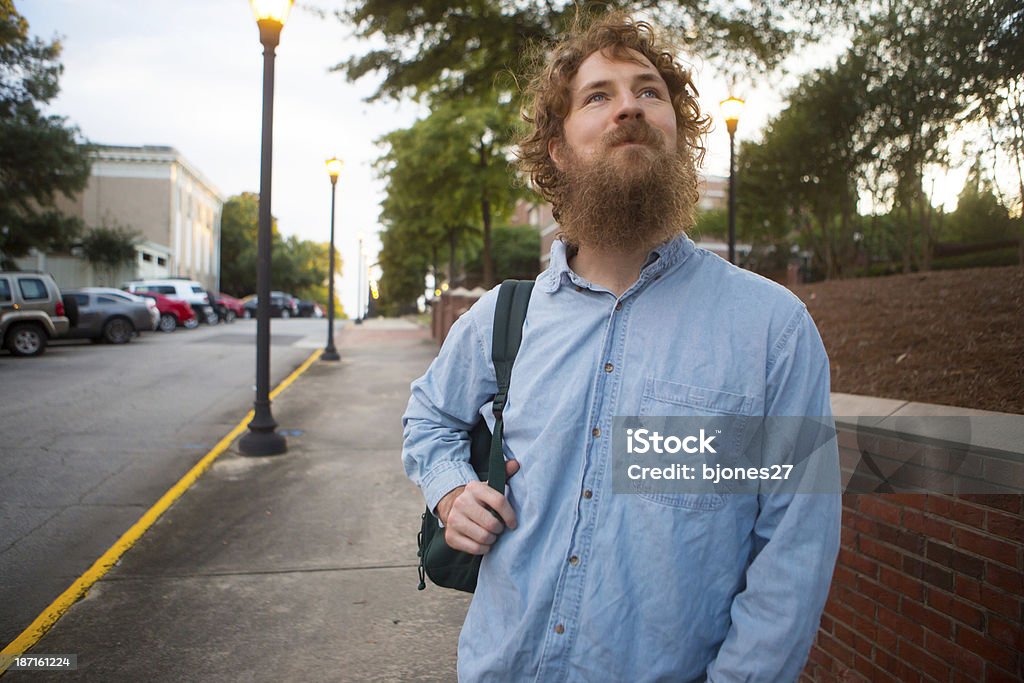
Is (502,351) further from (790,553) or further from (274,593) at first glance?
(274,593)

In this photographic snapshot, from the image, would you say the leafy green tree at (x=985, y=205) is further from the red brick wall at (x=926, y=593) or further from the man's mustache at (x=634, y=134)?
the man's mustache at (x=634, y=134)

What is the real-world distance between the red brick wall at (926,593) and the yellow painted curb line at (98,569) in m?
3.54

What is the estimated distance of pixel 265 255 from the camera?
26.2 feet

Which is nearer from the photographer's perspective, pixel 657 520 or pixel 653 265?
pixel 657 520

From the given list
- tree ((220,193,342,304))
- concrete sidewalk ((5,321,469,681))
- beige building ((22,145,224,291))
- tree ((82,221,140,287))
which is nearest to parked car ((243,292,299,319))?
beige building ((22,145,224,291))

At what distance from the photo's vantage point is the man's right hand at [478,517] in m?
1.68

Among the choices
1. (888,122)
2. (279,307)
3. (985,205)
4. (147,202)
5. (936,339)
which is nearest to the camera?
(985,205)

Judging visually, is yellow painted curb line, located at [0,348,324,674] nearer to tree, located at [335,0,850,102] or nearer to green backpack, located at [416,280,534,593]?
green backpack, located at [416,280,534,593]

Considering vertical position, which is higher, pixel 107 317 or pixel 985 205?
pixel 985 205

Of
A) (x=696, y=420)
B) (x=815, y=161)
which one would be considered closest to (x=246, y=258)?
(x=815, y=161)

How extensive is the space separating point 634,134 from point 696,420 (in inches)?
27.3

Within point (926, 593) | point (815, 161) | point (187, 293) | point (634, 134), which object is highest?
point (815, 161)

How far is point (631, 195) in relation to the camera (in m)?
1.76

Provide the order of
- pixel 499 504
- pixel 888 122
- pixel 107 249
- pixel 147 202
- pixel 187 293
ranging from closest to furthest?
pixel 499 504 → pixel 888 122 → pixel 187 293 → pixel 107 249 → pixel 147 202
